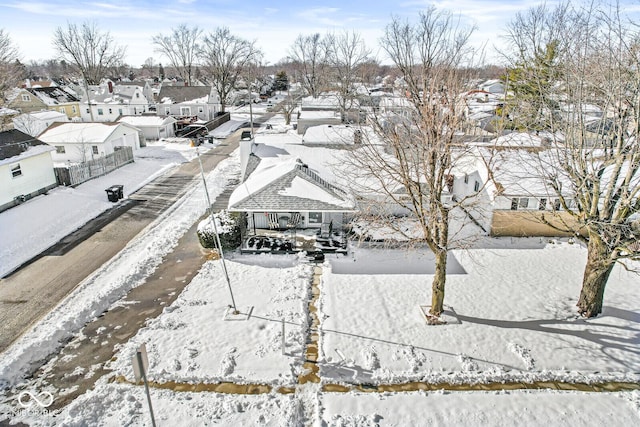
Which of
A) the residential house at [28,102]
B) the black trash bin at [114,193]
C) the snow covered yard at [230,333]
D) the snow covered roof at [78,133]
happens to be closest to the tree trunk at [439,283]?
the snow covered yard at [230,333]

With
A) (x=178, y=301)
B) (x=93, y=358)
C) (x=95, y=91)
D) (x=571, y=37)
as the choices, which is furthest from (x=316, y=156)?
(x=95, y=91)

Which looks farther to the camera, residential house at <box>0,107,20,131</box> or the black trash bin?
residential house at <box>0,107,20,131</box>

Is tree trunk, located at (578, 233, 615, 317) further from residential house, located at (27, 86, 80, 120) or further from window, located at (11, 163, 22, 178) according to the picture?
residential house, located at (27, 86, 80, 120)

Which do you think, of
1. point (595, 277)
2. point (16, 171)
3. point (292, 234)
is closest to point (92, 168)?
point (16, 171)

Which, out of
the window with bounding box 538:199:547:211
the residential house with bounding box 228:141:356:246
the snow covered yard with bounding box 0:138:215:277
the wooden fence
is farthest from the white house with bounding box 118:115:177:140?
the window with bounding box 538:199:547:211

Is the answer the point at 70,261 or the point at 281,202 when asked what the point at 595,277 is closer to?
the point at 281,202

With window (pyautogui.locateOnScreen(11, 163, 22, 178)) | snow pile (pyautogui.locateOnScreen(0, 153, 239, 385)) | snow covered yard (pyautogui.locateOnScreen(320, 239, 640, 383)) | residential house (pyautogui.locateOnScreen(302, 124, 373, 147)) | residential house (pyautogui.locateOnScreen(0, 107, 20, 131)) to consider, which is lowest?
snow covered yard (pyautogui.locateOnScreen(320, 239, 640, 383))

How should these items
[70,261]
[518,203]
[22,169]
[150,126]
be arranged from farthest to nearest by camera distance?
[150,126]
[22,169]
[518,203]
[70,261]
